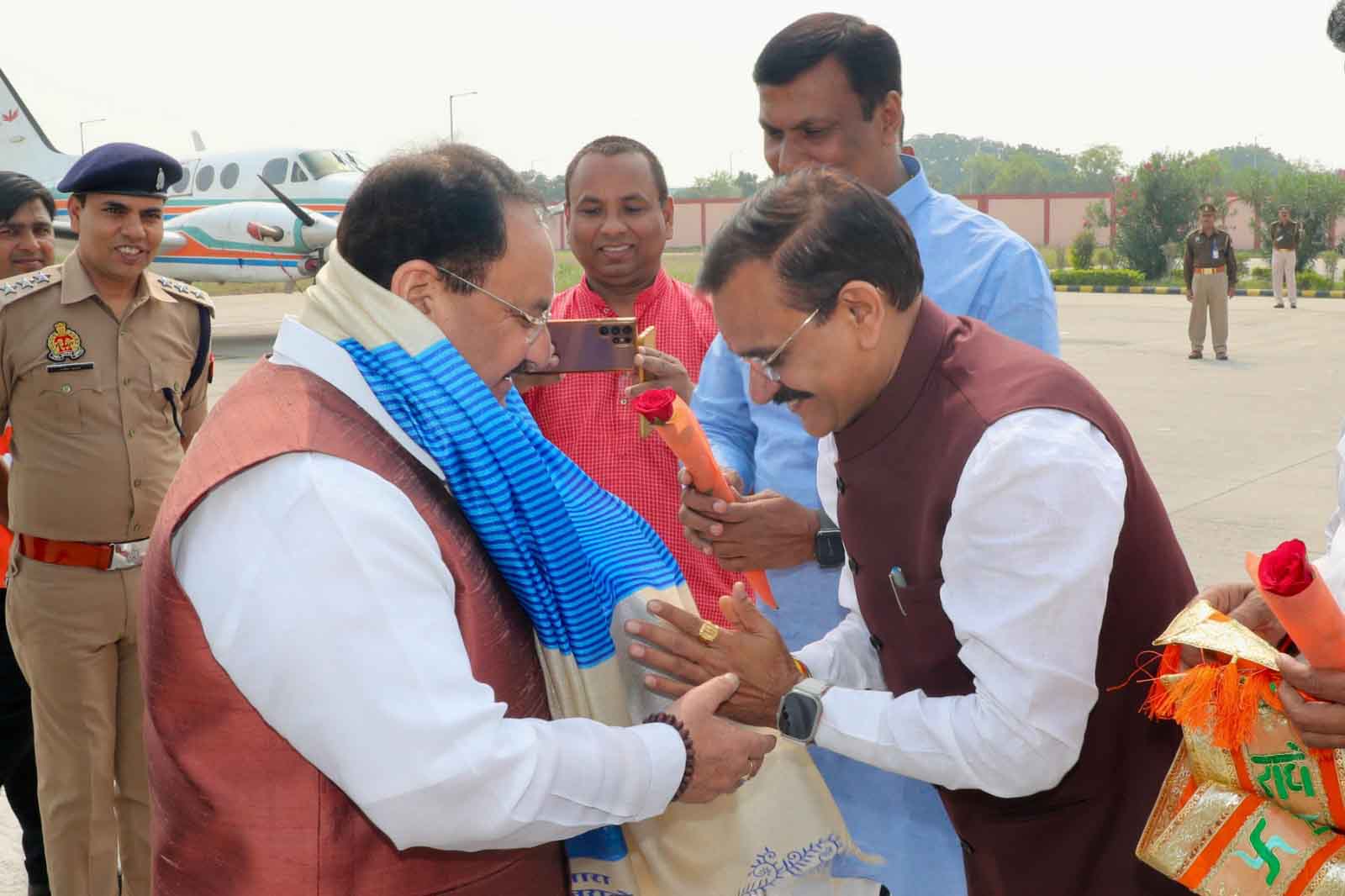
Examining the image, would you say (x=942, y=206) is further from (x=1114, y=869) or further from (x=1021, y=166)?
(x=1021, y=166)

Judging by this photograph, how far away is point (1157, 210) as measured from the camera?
32031 mm

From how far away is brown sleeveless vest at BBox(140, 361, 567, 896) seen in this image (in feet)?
5.13

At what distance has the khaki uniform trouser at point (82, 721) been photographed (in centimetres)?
341

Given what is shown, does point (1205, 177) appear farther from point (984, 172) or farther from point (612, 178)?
point (984, 172)

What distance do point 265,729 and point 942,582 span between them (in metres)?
0.97

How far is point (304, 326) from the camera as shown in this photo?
1775mm

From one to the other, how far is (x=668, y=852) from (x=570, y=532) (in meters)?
0.56

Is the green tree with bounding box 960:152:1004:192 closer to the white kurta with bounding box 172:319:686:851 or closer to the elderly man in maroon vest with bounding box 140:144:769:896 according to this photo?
the elderly man in maroon vest with bounding box 140:144:769:896

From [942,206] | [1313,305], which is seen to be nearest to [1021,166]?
[1313,305]

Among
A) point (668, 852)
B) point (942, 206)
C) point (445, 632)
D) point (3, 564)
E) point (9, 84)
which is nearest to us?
point (445, 632)

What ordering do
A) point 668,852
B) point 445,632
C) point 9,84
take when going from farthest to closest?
point 9,84, point 668,852, point 445,632

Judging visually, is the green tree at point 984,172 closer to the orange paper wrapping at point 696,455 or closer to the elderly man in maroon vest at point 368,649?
the orange paper wrapping at point 696,455

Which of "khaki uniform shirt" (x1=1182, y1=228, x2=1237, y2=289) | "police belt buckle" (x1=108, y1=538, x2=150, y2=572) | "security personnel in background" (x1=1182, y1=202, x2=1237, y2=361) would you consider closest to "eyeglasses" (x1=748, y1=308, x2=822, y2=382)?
"police belt buckle" (x1=108, y1=538, x2=150, y2=572)

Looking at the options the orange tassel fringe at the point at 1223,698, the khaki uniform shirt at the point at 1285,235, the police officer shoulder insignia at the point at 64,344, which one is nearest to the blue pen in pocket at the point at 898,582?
the orange tassel fringe at the point at 1223,698
